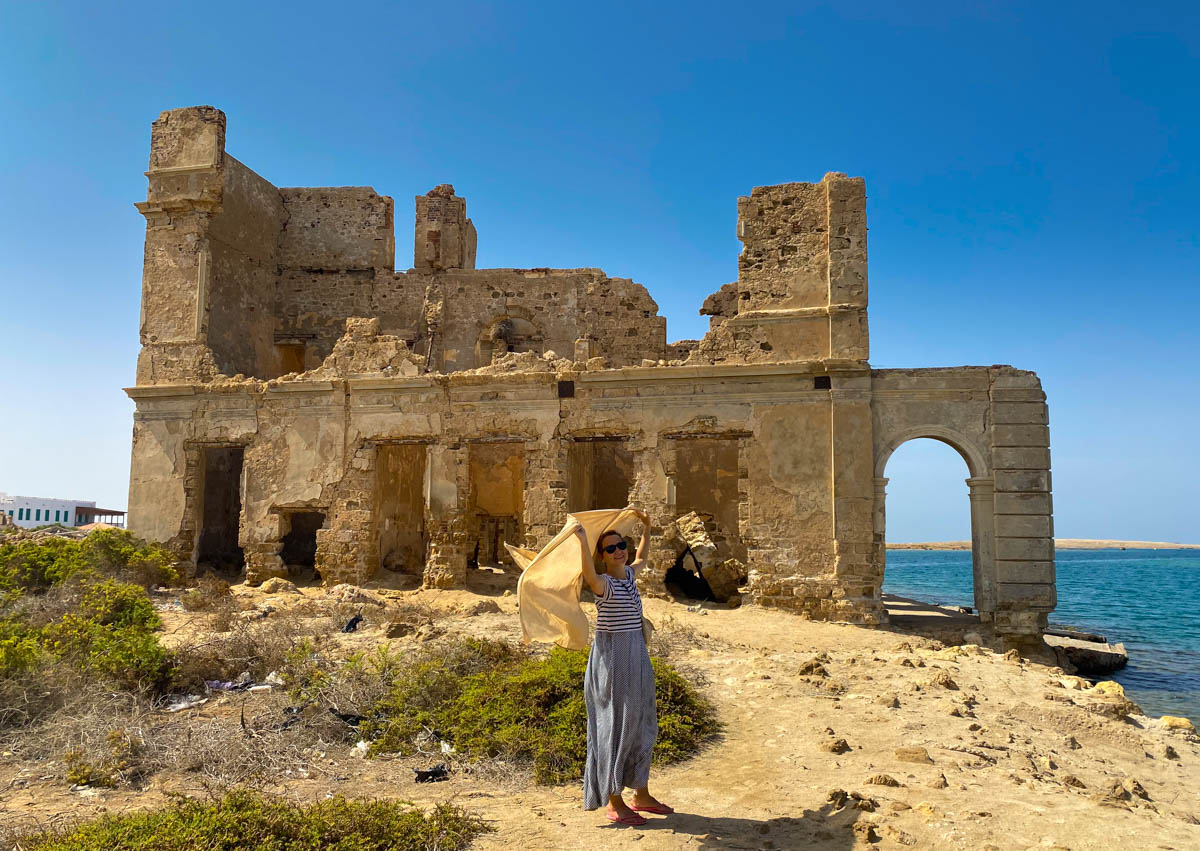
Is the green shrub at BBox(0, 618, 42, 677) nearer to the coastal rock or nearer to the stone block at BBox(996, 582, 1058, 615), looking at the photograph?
the stone block at BBox(996, 582, 1058, 615)

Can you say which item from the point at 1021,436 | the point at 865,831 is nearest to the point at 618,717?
the point at 865,831

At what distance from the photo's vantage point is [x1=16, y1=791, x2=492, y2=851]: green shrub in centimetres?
395

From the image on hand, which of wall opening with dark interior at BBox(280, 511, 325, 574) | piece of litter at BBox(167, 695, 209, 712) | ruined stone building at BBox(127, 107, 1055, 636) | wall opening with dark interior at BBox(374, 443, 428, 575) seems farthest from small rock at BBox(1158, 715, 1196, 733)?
wall opening with dark interior at BBox(280, 511, 325, 574)

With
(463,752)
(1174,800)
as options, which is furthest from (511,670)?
(1174,800)

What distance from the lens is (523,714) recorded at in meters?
6.30

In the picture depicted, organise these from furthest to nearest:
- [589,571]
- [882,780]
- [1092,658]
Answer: [1092,658], [882,780], [589,571]

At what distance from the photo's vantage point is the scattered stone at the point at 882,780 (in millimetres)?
5277

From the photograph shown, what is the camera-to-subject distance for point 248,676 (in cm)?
788

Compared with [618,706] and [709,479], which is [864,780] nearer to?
[618,706]

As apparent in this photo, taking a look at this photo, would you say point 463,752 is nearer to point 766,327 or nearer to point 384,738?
point 384,738

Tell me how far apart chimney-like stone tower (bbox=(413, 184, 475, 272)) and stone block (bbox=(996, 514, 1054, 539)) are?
12283 millimetres

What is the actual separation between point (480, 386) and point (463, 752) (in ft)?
30.7

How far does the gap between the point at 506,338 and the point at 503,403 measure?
539 cm

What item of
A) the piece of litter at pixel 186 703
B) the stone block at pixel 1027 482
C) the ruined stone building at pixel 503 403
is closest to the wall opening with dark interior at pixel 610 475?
the ruined stone building at pixel 503 403
